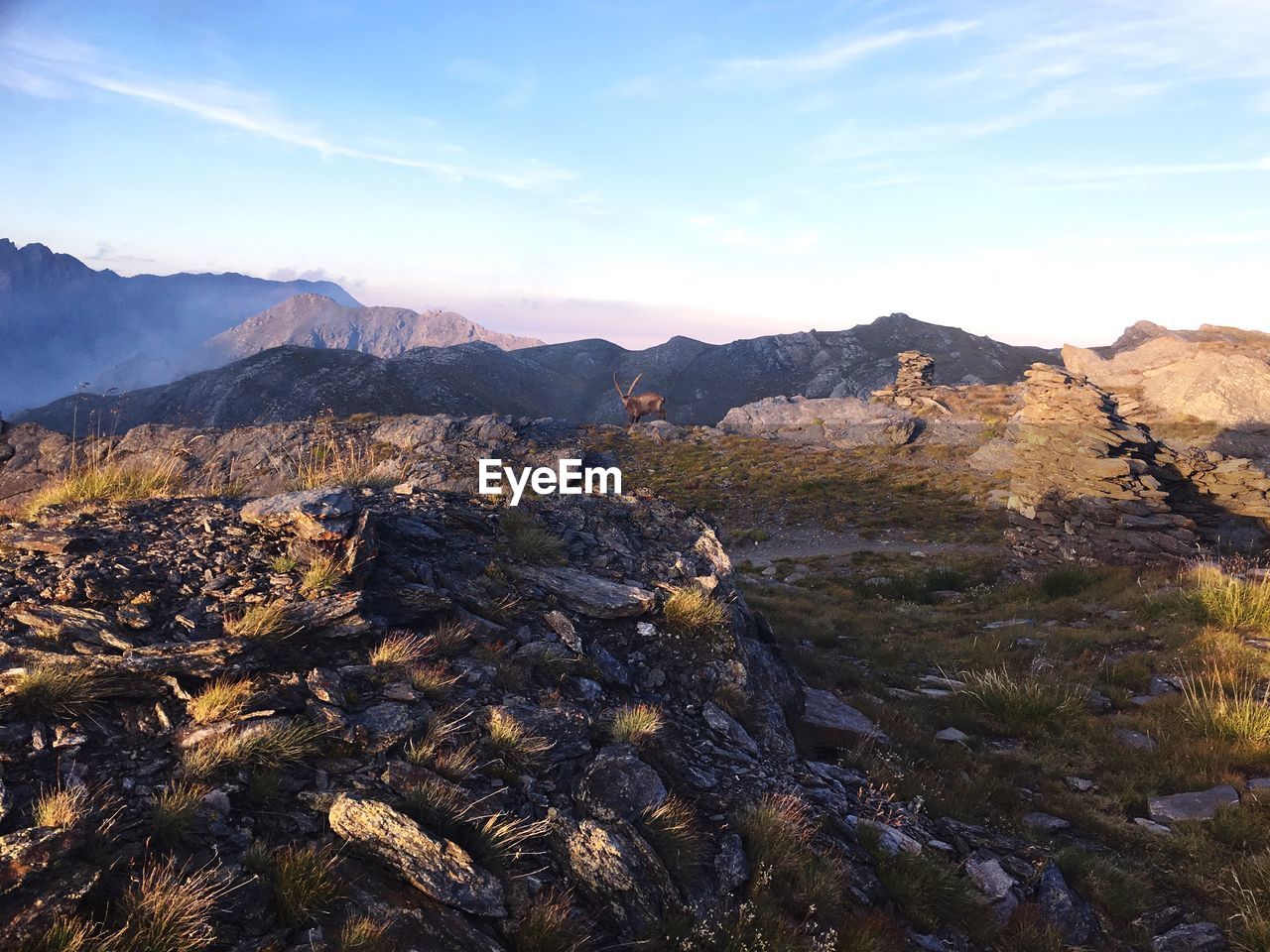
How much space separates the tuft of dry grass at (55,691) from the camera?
4680 millimetres

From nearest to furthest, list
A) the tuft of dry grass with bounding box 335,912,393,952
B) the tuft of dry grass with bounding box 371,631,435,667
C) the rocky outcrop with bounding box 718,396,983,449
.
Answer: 1. the tuft of dry grass with bounding box 335,912,393,952
2. the tuft of dry grass with bounding box 371,631,435,667
3. the rocky outcrop with bounding box 718,396,983,449

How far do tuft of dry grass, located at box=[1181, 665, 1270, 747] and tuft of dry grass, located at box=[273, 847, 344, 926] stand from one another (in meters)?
11.5

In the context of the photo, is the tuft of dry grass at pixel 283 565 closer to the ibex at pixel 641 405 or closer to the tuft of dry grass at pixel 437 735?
the tuft of dry grass at pixel 437 735

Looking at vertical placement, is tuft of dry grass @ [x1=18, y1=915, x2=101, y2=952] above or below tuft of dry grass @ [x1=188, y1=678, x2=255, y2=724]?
below

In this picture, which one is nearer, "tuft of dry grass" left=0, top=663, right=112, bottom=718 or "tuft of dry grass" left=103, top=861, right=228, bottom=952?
"tuft of dry grass" left=103, top=861, right=228, bottom=952

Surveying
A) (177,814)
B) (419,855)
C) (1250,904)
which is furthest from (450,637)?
(1250,904)

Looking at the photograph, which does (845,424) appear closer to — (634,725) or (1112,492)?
(1112,492)

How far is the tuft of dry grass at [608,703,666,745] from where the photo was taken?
6527 mm

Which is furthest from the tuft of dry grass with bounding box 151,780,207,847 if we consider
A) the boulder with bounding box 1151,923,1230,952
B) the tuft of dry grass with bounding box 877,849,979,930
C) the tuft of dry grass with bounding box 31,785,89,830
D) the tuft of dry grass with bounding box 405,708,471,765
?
the boulder with bounding box 1151,923,1230,952

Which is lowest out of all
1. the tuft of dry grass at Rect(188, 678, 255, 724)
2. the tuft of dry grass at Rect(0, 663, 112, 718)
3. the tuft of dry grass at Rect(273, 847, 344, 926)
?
the tuft of dry grass at Rect(273, 847, 344, 926)

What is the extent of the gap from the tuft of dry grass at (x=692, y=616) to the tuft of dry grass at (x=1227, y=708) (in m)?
7.29

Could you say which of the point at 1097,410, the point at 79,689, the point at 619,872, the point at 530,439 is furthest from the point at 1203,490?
the point at 530,439

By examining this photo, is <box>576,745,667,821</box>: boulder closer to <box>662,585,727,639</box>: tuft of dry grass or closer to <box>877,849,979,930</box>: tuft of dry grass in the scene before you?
<box>877,849,979,930</box>: tuft of dry grass

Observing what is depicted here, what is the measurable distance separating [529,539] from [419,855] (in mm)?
5792
